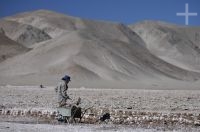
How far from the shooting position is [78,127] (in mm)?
16078

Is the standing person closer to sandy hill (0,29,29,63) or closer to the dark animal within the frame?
the dark animal

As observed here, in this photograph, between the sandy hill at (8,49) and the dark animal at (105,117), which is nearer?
the dark animal at (105,117)

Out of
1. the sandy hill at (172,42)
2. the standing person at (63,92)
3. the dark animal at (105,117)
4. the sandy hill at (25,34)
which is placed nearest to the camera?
the standing person at (63,92)

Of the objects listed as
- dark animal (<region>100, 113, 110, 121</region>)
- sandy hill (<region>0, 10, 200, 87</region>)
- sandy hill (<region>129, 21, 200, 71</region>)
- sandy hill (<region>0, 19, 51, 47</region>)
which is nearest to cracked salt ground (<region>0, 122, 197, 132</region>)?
dark animal (<region>100, 113, 110, 121</region>)

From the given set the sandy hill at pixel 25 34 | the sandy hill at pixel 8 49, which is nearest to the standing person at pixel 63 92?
the sandy hill at pixel 8 49

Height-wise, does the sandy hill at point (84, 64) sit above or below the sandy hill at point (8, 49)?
below

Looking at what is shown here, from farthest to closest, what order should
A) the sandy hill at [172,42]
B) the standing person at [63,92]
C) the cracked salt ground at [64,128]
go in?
the sandy hill at [172,42]
the standing person at [63,92]
the cracked salt ground at [64,128]

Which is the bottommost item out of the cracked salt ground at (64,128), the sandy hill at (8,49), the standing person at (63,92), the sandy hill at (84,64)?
the cracked salt ground at (64,128)

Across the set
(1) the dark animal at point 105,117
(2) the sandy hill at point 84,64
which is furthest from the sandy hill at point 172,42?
(1) the dark animal at point 105,117

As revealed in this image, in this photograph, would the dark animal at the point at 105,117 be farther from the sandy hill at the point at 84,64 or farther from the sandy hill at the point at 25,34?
the sandy hill at the point at 25,34

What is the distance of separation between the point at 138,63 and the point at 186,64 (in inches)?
2301

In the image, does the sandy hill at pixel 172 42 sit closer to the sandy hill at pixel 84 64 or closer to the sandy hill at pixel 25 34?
the sandy hill at pixel 25 34

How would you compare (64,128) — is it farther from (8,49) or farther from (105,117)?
(8,49)

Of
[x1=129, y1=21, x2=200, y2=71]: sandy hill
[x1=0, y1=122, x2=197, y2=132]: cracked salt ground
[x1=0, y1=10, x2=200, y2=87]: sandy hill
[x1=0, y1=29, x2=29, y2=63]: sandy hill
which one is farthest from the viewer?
[x1=129, y1=21, x2=200, y2=71]: sandy hill
